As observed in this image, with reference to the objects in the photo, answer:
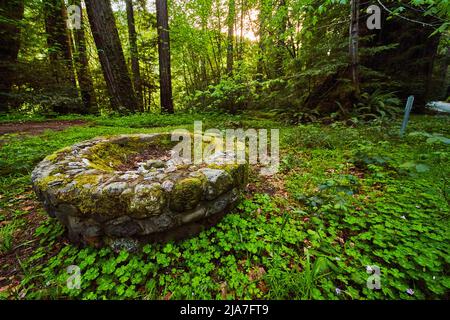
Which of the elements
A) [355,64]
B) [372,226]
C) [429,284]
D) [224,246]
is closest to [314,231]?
[372,226]

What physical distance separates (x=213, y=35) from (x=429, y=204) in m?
10.4

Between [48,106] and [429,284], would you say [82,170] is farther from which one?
[48,106]

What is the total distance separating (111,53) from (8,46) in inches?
134

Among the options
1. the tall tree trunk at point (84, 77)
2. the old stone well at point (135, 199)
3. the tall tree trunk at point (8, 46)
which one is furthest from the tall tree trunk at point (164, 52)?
the old stone well at point (135, 199)

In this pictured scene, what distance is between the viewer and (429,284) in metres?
1.43

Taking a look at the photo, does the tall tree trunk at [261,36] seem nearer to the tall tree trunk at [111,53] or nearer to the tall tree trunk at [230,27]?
the tall tree trunk at [230,27]

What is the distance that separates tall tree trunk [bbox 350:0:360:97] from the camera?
4.96 meters

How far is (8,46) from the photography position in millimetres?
6766

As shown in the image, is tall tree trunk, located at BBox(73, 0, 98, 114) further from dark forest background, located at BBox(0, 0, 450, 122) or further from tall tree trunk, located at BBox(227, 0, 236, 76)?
tall tree trunk, located at BBox(227, 0, 236, 76)

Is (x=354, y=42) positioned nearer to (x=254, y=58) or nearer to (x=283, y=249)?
(x=254, y=58)

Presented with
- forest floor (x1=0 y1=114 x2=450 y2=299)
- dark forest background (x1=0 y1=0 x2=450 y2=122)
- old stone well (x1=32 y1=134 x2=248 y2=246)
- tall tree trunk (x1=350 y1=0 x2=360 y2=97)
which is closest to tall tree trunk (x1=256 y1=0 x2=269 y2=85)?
dark forest background (x1=0 y1=0 x2=450 y2=122)

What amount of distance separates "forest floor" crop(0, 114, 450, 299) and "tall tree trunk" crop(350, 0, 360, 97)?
3.59 meters

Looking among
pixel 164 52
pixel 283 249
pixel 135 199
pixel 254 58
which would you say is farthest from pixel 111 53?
pixel 283 249

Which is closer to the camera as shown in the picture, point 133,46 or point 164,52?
point 164,52
